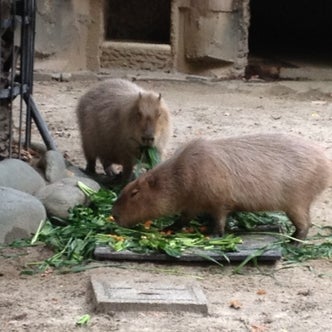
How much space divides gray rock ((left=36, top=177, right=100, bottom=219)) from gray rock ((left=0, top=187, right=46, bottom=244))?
0.16 meters

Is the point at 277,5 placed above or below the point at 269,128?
above

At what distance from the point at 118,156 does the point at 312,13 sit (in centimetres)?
1161

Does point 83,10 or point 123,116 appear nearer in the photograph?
point 123,116

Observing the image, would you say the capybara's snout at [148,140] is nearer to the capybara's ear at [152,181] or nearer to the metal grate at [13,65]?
the metal grate at [13,65]

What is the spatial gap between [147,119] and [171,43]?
6419 millimetres

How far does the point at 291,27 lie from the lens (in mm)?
17781

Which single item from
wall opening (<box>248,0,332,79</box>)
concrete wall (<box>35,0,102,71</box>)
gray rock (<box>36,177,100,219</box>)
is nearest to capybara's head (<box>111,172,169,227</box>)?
gray rock (<box>36,177,100,219</box>)

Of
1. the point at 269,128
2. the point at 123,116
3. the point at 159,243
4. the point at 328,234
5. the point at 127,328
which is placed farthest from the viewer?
the point at 269,128

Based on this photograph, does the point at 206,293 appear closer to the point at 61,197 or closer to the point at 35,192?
the point at 61,197

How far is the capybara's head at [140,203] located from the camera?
18.6ft

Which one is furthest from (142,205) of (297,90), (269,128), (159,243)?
(297,90)

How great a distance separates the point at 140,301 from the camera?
459cm

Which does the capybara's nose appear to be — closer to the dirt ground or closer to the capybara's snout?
the capybara's snout

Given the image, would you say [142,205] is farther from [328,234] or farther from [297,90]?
[297,90]
